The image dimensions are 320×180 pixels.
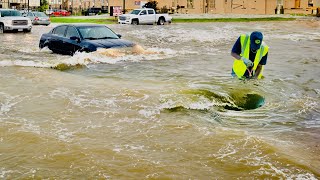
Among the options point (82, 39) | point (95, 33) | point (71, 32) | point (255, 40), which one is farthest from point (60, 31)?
point (255, 40)

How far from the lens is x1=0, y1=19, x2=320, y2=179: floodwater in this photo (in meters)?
5.22

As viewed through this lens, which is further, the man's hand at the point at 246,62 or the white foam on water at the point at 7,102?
the man's hand at the point at 246,62

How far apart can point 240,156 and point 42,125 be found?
295 centimetres

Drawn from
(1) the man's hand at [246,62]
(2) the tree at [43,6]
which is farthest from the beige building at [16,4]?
(1) the man's hand at [246,62]

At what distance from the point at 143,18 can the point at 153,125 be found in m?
37.9

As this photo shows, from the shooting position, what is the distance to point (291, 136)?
6617 mm

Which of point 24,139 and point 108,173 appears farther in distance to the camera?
point 24,139

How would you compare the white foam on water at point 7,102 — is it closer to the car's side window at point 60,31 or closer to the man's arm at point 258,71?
the man's arm at point 258,71

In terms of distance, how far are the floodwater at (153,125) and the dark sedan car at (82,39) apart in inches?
83.9

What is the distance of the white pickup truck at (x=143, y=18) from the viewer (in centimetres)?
4372

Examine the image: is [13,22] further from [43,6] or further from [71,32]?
[43,6]

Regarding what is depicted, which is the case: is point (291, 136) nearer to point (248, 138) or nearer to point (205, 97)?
point (248, 138)

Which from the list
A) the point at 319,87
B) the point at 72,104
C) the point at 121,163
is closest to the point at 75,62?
the point at 72,104

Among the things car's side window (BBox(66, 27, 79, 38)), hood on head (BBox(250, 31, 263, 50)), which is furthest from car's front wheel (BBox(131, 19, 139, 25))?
hood on head (BBox(250, 31, 263, 50))
